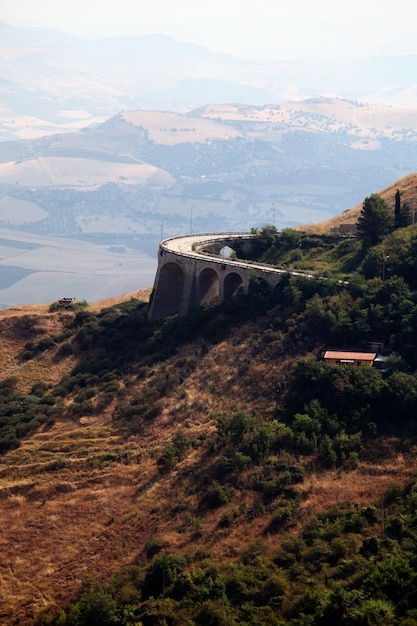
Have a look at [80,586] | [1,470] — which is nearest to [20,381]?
[1,470]

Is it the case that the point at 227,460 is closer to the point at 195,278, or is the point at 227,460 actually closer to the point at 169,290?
the point at 195,278

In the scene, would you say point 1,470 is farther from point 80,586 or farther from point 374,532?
point 374,532

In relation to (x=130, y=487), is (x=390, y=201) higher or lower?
higher

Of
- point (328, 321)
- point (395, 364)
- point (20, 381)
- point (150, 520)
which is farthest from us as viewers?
point (20, 381)

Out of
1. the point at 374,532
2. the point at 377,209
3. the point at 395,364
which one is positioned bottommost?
the point at 374,532

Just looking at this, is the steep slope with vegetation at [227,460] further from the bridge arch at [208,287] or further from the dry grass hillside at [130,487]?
the bridge arch at [208,287]

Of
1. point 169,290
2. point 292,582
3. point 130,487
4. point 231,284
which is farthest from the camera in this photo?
point 169,290

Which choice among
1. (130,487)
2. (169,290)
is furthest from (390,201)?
(130,487)
